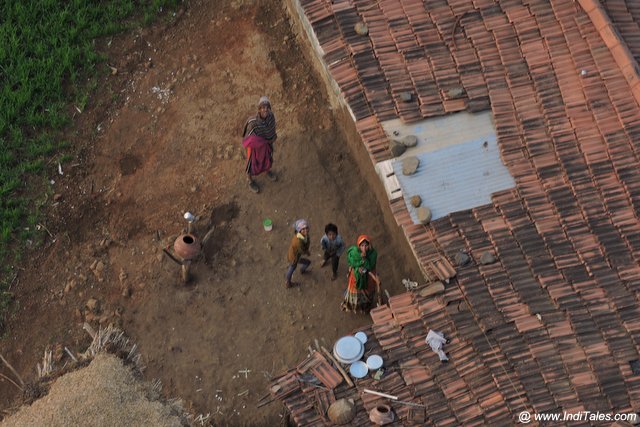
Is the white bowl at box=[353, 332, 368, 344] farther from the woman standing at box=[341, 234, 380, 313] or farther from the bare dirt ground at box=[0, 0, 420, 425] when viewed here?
the bare dirt ground at box=[0, 0, 420, 425]

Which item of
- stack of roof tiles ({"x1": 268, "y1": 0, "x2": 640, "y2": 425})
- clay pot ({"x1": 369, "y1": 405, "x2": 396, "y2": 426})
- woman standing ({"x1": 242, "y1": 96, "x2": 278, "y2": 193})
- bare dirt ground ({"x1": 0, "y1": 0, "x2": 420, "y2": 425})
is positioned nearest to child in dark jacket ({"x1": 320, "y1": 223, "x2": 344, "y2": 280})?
bare dirt ground ({"x1": 0, "y1": 0, "x2": 420, "y2": 425})

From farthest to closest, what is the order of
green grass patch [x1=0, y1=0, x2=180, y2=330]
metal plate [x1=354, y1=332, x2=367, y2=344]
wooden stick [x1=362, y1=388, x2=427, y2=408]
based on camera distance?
green grass patch [x1=0, y1=0, x2=180, y2=330] < metal plate [x1=354, y1=332, x2=367, y2=344] < wooden stick [x1=362, y1=388, x2=427, y2=408]

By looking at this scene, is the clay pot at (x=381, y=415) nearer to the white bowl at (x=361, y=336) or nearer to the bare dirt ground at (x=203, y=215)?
the white bowl at (x=361, y=336)

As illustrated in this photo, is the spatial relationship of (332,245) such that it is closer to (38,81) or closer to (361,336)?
(361,336)

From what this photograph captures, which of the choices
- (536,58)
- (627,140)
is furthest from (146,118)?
(627,140)

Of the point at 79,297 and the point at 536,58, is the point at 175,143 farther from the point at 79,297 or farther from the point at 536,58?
the point at 536,58

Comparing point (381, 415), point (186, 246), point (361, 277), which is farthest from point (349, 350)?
point (186, 246)

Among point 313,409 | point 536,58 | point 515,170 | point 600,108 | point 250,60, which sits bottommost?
point 313,409
